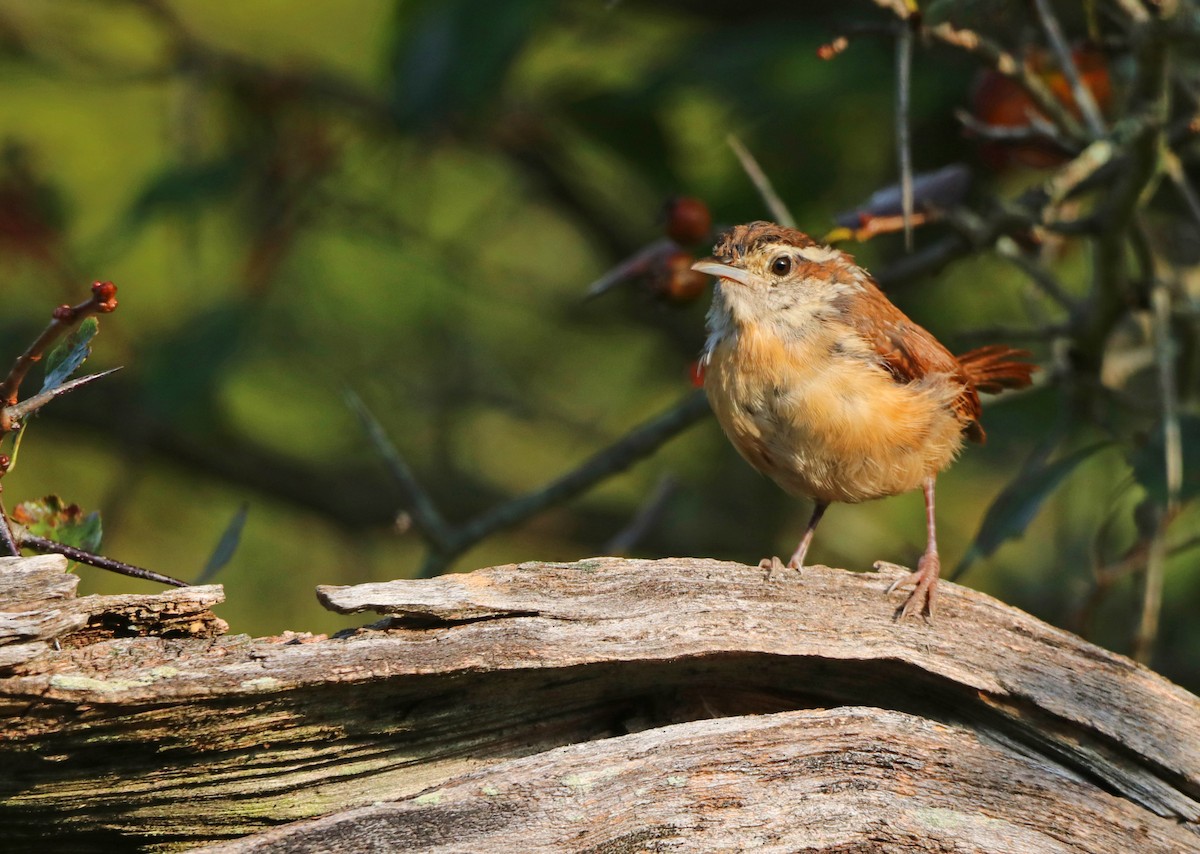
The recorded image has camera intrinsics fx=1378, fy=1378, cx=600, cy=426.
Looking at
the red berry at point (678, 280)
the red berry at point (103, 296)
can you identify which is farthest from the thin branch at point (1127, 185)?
the red berry at point (103, 296)

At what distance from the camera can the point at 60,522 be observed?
2.55 meters

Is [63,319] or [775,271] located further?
[775,271]

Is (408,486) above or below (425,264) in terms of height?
below

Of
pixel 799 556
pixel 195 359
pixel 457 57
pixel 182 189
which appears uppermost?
pixel 457 57

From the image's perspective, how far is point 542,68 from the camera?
634cm

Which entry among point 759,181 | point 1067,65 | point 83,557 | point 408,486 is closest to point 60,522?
point 83,557

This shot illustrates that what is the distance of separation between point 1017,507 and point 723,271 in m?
1.05

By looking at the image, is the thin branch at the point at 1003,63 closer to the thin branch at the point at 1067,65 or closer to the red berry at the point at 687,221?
the thin branch at the point at 1067,65

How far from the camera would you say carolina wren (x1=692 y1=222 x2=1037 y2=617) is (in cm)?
326

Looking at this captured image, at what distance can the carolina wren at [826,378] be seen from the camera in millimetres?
3258

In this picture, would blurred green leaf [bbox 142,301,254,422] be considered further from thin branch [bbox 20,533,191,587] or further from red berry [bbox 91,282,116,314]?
red berry [bbox 91,282,116,314]

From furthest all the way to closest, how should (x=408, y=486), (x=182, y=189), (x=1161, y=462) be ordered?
(x=182, y=189)
(x=408, y=486)
(x=1161, y=462)

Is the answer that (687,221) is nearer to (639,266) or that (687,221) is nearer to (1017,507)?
(639,266)

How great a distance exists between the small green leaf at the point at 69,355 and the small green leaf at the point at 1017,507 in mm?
2346
